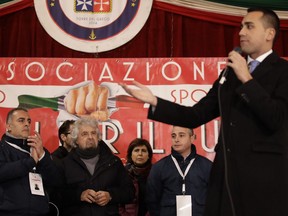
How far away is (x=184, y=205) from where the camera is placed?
13.0 feet

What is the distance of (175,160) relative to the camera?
13.8 ft

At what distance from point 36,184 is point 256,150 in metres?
2.25

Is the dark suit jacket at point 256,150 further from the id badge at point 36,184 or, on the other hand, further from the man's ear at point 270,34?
the id badge at point 36,184

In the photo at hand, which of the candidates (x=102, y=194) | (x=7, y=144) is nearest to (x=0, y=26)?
(x=7, y=144)

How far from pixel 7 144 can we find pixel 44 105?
4.17ft

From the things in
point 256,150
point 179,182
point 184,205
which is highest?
point 256,150

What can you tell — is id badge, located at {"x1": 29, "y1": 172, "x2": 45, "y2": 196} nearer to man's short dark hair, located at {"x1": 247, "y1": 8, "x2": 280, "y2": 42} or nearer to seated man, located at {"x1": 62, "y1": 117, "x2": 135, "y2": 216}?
seated man, located at {"x1": 62, "y1": 117, "x2": 135, "y2": 216}

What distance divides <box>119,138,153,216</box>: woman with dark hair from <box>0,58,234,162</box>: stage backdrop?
34cm

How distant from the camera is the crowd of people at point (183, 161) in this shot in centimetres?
194

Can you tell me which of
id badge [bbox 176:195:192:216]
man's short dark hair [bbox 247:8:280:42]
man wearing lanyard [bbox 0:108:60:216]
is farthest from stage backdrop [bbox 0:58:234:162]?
man's short dark hair [bbox 247:8:280:42]

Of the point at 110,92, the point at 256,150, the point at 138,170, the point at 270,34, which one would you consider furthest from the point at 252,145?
the point at 110,92

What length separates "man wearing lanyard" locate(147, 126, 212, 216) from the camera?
400 cm

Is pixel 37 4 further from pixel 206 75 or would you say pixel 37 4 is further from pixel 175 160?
pixel 175 160

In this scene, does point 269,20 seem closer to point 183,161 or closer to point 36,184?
point 183,161
